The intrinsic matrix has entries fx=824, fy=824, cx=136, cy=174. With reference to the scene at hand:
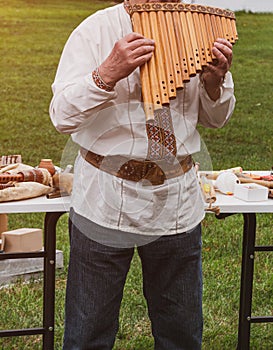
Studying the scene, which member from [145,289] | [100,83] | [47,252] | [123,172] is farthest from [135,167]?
[47,252]

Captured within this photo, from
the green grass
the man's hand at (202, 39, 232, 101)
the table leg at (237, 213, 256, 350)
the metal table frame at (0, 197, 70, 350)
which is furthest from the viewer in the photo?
the green grass

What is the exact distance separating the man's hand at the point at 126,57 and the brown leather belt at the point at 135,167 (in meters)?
0.29

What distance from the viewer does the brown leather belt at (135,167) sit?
2.72 m

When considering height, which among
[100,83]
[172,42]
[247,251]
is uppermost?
[172,42]

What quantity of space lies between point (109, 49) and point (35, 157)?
6.31 meters

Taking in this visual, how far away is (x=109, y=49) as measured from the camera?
106 inches

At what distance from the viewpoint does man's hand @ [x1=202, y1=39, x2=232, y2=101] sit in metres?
2.63

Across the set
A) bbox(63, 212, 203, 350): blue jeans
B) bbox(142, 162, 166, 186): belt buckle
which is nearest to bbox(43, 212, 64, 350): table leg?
bbox(63, 212, 203, 350): blue jeans

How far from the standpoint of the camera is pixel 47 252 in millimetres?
3488

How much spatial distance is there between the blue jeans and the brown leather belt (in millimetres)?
199

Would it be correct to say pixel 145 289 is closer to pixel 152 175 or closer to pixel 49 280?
pixel 152 175

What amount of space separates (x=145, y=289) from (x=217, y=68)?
2.82 feet

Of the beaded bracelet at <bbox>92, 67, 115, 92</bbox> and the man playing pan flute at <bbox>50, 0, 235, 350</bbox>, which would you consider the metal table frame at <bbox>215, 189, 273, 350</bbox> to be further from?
the beaded bracelet at <bbox>92, 67, 115, 92</bbox>

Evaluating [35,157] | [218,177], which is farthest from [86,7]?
[218,177]
